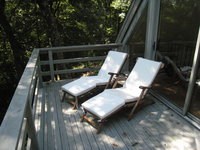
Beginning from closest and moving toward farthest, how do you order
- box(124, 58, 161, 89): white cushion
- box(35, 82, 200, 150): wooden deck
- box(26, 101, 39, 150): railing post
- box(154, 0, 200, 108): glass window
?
box(26, 101, 39, 150): railing post < box(35, 82, 200, 150): wooden deck < box(154, 0, 200, 108): glass window < box(124, 58, 161, 89): white cushion

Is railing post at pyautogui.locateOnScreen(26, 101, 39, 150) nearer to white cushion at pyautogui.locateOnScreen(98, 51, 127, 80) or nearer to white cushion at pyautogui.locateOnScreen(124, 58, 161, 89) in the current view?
white cushion at pyautogui.locateOnScreen(124, 58, 161, 89)

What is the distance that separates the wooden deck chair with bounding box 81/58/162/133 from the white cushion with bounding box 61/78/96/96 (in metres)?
0.40

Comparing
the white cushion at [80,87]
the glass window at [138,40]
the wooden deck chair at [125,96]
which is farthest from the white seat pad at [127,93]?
the glass window at [138,40]

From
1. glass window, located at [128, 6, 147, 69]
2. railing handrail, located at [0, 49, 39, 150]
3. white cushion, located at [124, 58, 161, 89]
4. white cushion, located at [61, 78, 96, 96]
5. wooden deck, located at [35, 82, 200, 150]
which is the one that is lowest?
wooden deck, located at [35, 82, 200, 150]

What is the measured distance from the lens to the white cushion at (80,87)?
3160 mm

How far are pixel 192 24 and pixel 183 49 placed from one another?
47 centimetres

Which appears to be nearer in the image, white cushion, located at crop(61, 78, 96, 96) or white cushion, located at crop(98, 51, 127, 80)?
Answer: white cushion, located at crop(61, 78, 96, 96)

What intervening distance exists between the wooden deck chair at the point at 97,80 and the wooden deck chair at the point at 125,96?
40 cm

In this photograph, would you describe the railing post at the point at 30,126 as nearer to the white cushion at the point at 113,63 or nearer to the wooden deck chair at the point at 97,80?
the wooden deck chair at the point at 97,80

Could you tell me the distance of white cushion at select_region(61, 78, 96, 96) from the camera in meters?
3.16

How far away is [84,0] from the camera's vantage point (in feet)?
22.1

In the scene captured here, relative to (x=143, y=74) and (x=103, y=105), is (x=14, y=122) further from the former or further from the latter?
(x=143, y=74)

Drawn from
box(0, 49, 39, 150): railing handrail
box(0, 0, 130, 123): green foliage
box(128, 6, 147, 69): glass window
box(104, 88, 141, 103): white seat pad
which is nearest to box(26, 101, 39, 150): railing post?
box(0, 49, 39, 150): railing handrail

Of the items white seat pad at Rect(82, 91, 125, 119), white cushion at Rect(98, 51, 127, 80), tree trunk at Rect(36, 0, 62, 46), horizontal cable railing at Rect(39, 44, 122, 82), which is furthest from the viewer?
tree trunk at Rect(36, 0, 62, 46)
